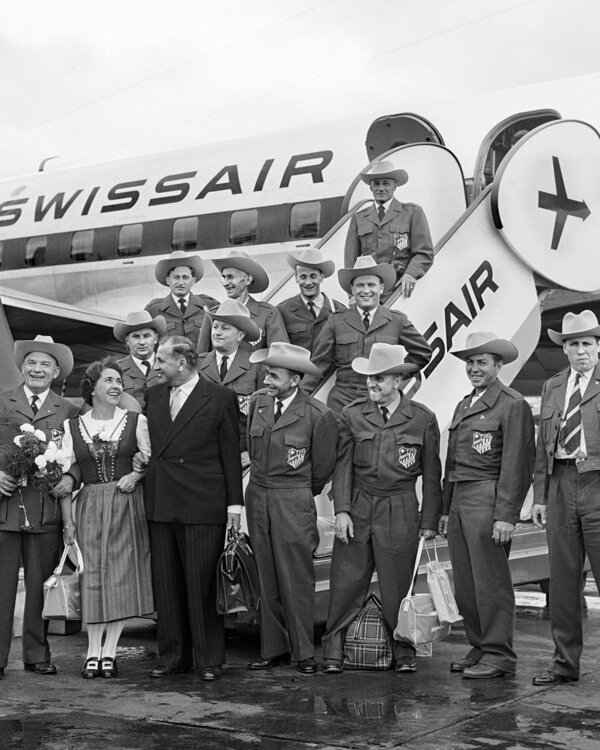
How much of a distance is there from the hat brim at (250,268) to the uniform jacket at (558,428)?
7.61 ft

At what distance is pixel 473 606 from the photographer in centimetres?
587

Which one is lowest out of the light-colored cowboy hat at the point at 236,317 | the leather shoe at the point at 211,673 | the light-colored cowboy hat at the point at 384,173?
the leather shoe at the point at 211,673

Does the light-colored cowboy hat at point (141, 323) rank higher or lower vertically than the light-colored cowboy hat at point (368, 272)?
lower

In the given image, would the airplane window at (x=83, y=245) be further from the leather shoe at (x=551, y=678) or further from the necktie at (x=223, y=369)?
the leather shoe at (x=551, y=678)

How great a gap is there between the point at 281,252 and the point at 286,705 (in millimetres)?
7996

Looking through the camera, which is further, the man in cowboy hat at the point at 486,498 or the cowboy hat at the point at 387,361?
the cowboy hat at the point at 387,361

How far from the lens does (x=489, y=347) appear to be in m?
5.85

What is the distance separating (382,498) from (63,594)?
5.84 feet

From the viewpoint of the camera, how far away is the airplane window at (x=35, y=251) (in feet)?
50.0

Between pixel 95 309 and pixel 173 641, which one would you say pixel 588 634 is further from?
pixel 95 309

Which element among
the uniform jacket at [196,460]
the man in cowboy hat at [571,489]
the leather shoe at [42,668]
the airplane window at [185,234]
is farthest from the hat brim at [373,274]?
the airplane window at [185,234]

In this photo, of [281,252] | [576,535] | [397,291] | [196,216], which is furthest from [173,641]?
[196,216]

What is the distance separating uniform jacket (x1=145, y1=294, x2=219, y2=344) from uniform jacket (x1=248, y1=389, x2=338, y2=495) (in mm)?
1816

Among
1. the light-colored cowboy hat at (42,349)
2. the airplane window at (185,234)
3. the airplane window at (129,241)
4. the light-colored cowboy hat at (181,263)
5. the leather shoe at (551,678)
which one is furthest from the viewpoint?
the airplane window at (129,241)
